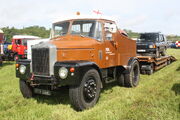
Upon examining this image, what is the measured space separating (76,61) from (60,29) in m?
1.66

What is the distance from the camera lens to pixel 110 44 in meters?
5.99

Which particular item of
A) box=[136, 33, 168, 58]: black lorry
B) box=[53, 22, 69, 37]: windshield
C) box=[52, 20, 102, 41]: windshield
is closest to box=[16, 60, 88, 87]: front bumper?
box=[52, 20, 102, 41]: windshield

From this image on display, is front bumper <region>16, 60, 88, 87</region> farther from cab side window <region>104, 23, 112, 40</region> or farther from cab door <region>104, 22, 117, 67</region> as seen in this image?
cab side window <region>104, 23, 112, 40</region>

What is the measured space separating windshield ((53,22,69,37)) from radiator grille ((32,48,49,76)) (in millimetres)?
1252

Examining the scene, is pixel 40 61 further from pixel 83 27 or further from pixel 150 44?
pixel 150 44

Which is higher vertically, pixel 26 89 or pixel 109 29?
pixel 109 29

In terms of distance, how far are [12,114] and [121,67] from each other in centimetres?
405

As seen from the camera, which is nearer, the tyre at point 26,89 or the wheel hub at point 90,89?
the wheel hub at point 90,89

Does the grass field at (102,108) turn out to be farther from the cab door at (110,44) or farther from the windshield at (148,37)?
the windshield at (148,37)

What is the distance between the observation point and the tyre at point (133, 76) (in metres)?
6.95

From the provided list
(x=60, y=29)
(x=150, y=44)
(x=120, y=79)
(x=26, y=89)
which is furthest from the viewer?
(x=150, y=44)

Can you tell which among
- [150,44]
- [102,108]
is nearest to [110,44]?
[102,108]

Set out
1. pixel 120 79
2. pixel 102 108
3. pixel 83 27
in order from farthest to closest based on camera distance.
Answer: pixel 120 79 < pixel 83 27 < pixel 102 108

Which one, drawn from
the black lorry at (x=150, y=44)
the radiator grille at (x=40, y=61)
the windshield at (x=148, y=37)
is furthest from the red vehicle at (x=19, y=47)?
the radiator grille at (x=40, y=61)
